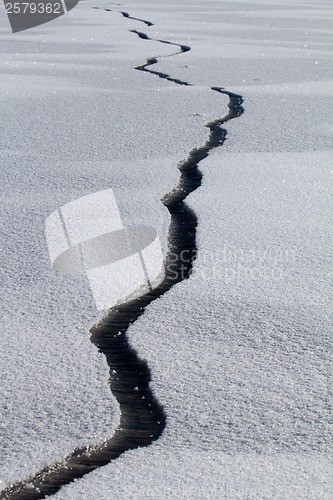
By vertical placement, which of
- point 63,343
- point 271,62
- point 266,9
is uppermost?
point 63,343

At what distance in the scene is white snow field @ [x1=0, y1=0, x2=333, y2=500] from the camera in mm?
1156

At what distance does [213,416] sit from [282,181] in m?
1.42

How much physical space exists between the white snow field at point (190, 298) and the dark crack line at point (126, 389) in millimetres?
15

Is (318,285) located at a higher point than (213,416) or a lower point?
lower

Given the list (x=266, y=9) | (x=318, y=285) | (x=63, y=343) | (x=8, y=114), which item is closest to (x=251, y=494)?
(x=63, y=343)

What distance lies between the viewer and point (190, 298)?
170cm

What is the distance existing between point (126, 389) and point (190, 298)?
1.27 feet

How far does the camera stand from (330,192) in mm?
2492

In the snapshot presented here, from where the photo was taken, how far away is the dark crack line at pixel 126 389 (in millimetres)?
1109

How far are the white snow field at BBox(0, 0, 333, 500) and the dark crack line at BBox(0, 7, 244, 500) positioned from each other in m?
0.02

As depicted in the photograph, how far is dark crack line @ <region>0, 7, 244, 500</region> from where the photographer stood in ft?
3.64

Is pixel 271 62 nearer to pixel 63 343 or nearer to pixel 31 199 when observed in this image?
pixel 31 199

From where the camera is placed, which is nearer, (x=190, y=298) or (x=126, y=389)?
(x=126, y=389)

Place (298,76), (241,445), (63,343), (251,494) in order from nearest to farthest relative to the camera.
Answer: (251,494)
(241,445)
(63,343)
(298,76)
